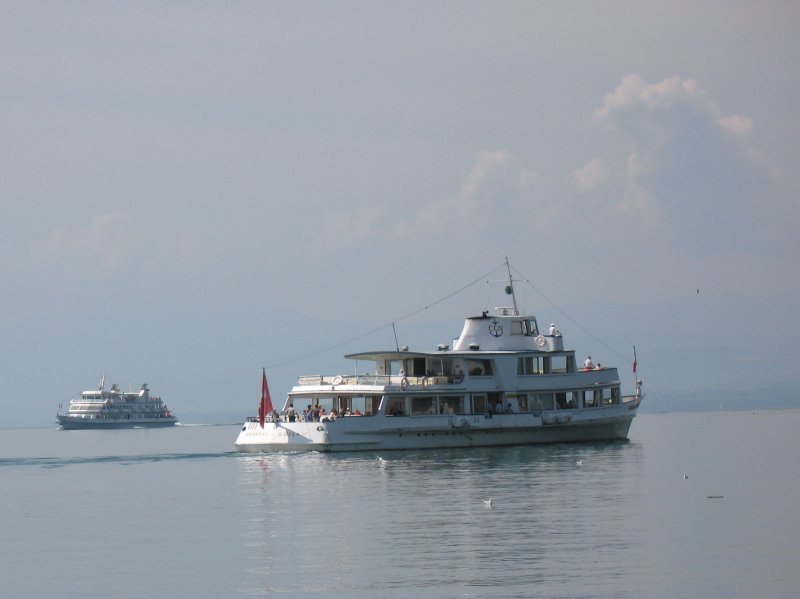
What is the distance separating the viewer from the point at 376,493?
52.0m

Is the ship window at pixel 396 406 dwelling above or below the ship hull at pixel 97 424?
below

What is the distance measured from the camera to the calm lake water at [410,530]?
31703 mm

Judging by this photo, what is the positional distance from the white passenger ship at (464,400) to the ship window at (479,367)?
0.06 metres

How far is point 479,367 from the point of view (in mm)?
77125

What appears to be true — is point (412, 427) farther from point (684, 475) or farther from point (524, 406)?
point (684, 475)

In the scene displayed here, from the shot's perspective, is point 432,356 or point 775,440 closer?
point 432,356

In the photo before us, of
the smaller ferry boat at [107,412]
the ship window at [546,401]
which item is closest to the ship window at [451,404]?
the ship window at [546,401]

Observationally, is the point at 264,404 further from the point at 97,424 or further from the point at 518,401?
the point at 97,424

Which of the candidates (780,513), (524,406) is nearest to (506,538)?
(780,513)

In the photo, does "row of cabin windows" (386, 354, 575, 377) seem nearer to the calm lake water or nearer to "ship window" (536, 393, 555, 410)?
"ship window" (536, 393, 555, 410)

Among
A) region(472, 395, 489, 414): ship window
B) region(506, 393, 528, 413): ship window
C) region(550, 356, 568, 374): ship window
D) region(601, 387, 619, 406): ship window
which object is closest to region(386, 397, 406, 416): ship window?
region(472, 395, 489, 414): ship window

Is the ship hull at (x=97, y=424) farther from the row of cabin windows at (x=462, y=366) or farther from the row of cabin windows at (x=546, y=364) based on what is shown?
the row of cabin windows at (x=546, y=364)

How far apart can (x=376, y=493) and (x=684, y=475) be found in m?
15.7

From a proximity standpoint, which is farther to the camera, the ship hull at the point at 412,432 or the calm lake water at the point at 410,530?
the ship hull at the point at 412,432
